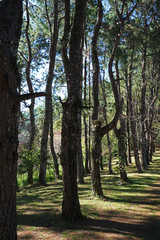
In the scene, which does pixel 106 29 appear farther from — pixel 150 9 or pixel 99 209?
pixel 99 209

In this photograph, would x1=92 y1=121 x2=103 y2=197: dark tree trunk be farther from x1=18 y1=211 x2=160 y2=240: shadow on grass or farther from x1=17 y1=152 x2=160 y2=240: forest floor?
x1=18 y1=211 x2=160 y2=240: shadow on grass

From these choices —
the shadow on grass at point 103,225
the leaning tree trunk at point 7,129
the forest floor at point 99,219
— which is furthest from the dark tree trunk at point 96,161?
the leaning tree trunk at point 7,129

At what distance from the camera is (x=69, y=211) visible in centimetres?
551

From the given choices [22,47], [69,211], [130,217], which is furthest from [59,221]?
[22,47]

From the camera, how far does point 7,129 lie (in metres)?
3.22

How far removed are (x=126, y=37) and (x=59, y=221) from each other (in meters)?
13.7

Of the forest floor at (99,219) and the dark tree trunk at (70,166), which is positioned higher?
A: the dark tree trunk at (70,166)

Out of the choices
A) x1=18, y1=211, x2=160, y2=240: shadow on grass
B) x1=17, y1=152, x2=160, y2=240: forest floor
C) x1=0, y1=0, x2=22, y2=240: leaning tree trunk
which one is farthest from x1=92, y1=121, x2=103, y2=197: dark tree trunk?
x1=0, y1=0, x2=22, y2=240: leaning tree trunk

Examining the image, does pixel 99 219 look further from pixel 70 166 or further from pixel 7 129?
pixel 7 129

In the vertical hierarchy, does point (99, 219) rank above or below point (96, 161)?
below

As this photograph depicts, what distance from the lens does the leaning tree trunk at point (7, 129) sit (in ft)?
10.3

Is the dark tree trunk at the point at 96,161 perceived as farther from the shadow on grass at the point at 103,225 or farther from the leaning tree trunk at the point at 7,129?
the leaning tree trunk at the point at 7,129

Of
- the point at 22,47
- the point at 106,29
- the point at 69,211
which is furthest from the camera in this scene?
the point at 22,47

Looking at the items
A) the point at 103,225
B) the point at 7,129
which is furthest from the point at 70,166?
the point at 7,129
